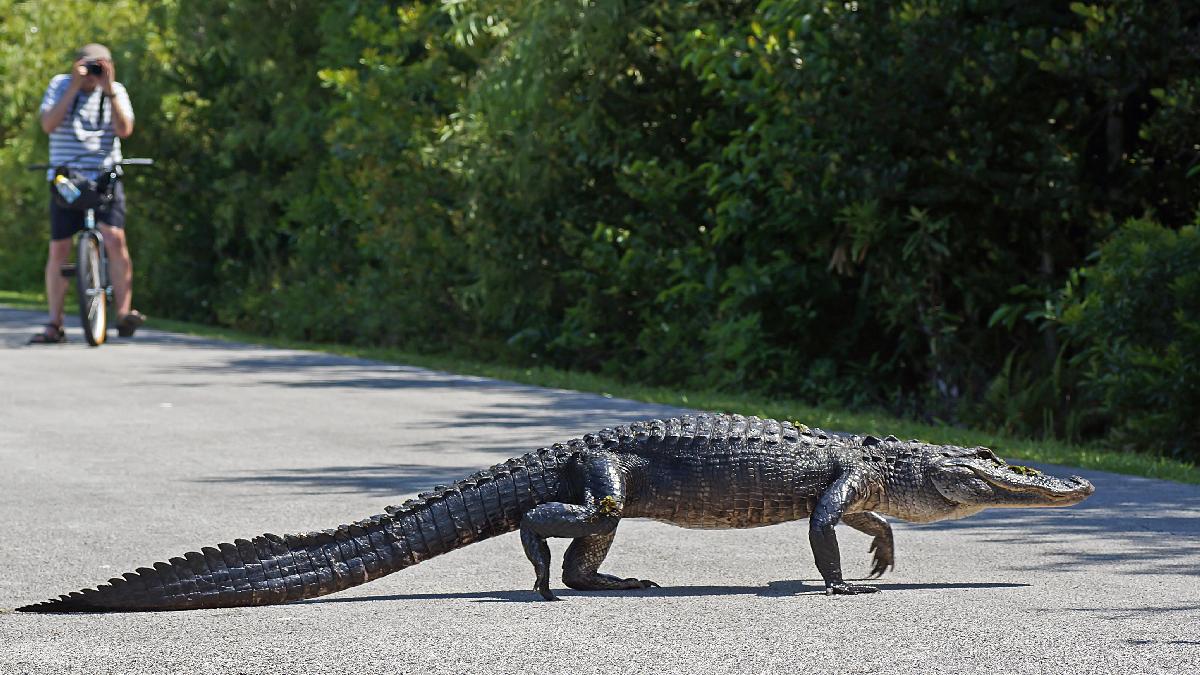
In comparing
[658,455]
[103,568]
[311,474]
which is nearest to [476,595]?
[658,455]

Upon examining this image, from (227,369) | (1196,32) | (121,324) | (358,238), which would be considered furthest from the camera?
(358,238)

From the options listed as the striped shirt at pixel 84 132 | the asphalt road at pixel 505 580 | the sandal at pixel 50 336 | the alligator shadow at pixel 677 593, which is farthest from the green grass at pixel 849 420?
the alligator shadow at pixel 677 593

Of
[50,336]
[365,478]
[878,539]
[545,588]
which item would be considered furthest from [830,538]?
[50,336]

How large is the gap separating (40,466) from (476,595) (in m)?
4.40

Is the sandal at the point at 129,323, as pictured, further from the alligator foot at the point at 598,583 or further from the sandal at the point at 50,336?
the alligator foot at the point at 598,583

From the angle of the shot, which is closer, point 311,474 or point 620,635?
point 620,635

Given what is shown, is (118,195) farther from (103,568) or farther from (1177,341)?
(103,568)

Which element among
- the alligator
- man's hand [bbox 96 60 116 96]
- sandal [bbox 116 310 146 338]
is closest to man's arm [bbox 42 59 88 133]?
man's hand [bbox 96 60 116 96]

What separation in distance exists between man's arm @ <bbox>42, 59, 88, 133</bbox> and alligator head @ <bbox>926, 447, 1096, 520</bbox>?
12020 mm

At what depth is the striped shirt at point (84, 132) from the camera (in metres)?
17.2

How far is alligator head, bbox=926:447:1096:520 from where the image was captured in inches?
263

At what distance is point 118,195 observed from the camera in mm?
17484

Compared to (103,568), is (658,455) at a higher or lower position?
higher

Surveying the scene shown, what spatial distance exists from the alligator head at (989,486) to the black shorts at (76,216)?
40.2ft
